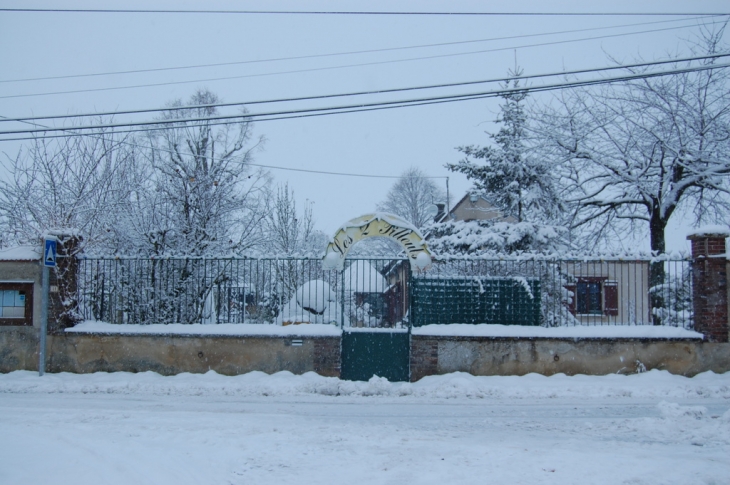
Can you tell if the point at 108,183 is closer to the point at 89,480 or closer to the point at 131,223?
the point at 131,223

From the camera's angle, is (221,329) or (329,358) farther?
(221,329)

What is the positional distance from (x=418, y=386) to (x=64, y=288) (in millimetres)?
7321

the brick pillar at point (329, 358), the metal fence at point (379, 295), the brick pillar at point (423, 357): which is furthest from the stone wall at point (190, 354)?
the brick pillar at point (423, 357)

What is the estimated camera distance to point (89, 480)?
5402mm

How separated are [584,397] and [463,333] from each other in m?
2.33

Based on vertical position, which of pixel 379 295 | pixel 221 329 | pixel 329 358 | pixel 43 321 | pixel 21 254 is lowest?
pixel 329 358

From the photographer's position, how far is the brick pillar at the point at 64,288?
1157cm

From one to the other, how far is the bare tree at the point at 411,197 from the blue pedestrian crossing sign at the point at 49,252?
3942 cm

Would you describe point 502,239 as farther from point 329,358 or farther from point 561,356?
point 329,358

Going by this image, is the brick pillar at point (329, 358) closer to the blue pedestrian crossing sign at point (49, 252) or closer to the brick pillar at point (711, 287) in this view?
the blue pedestrian crossing sign at point (49, 252)

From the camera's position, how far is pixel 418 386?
1041 centimetres

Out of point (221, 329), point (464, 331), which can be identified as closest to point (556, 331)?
point (464, 331)

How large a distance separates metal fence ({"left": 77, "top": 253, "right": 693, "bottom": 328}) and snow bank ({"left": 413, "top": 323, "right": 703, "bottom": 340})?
9.6 inches

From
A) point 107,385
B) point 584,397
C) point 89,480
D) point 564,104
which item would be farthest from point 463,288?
point 564,104
